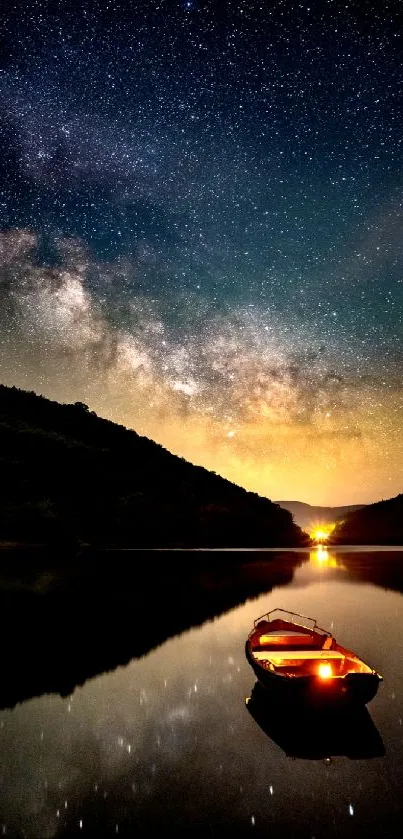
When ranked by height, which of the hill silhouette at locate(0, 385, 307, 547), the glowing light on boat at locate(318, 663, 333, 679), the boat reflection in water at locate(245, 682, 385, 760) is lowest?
the boat reflection in water at locate(245, 682, 385, 760)

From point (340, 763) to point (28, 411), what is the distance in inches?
5057

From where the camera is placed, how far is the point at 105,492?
102 meters

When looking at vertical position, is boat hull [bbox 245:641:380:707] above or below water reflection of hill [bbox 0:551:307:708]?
above

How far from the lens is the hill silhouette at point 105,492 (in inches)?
3314

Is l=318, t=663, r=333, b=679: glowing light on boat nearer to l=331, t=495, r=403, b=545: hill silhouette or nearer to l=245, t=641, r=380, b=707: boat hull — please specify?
l=245, t=641, r=380, b=707: boat hull

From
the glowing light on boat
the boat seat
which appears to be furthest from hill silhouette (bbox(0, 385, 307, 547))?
the glowing light on boat

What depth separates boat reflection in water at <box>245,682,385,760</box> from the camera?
9.45 m

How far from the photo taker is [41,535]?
7825 cm

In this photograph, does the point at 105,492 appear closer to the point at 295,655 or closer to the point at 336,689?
the point at 295,655

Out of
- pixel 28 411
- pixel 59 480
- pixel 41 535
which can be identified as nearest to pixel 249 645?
pixel 41 535

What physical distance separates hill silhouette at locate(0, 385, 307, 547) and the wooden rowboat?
69956 mm

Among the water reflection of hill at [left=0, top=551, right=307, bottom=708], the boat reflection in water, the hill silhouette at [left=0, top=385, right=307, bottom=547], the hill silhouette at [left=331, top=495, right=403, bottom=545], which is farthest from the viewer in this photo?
the hill silhouette at [left=331, top=495, right=403, bottom=545]

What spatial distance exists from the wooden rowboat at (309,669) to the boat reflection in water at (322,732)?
34 cm

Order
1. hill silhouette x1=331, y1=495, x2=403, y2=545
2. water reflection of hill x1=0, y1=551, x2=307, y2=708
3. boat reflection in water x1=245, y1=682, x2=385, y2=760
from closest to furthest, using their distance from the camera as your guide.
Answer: boat reflection in water x1=245, y1=682, x2=385, y2=760, water reflection of hill x1=0, y1=551, x2=307, y2=708, hill silhouette x1=331, y1=495, x2=403, y2=545
